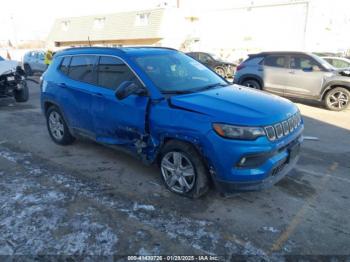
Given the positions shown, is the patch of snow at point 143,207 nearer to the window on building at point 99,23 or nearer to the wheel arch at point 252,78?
the wheel arch at point 252,78

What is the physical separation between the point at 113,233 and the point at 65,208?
2.66 feet

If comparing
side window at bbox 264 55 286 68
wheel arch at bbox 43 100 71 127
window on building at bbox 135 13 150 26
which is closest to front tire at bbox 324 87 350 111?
side window at bbox 264 55 286 68

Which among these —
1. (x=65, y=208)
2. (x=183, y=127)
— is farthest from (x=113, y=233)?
(x=183, y=127)

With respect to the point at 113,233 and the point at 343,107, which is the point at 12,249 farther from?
the point at 343,107

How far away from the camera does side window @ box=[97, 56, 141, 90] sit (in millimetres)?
4094

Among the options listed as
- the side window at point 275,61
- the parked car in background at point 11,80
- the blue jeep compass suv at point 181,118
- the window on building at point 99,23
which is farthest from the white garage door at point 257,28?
the blue jeep compass suv at point 181,118

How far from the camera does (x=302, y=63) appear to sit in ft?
31.6

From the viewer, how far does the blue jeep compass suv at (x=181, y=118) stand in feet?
10.5

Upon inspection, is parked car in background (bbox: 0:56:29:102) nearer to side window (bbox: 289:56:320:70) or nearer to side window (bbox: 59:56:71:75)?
side window (bbox: 59:56:71:75)

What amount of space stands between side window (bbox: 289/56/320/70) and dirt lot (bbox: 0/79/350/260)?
198 inches

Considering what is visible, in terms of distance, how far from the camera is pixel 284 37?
2417 centimetres

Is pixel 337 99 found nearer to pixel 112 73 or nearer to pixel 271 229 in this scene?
pixel 271 229

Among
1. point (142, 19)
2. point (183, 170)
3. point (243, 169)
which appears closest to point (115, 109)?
point (183, 170)

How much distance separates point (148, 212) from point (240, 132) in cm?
138
